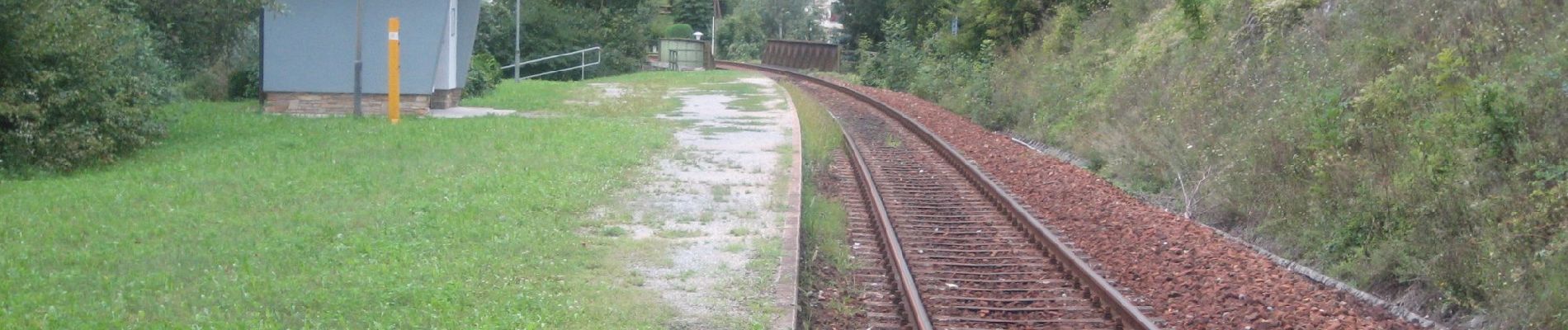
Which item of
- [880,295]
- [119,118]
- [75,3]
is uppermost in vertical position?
[75,3]

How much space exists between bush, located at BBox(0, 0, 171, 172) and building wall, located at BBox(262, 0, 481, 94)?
553 cm

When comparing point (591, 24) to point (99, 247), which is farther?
point (591, 24)

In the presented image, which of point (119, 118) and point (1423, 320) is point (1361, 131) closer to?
point (1423, 320)

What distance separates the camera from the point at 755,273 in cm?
891

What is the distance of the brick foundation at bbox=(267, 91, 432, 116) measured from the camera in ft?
66.1

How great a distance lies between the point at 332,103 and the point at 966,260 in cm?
1346

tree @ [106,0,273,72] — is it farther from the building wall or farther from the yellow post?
the yellow post

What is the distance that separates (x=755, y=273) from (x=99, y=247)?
167 inches

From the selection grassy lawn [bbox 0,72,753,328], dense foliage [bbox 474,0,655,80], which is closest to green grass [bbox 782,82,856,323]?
grassy lawn [bbox 0,72,753,328]

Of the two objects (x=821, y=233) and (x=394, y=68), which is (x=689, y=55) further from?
(x=821, y=233)

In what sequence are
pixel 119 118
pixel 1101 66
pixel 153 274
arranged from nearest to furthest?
pixel 153 274 < pixel 119 118 < pixel 1101 66

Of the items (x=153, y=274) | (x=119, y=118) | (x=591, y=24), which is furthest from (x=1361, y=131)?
(x=591, y=24)

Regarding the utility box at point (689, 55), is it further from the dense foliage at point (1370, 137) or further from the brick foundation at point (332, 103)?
the dense foliage at point (1370, 137)

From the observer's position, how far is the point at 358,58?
19281 millimetres
